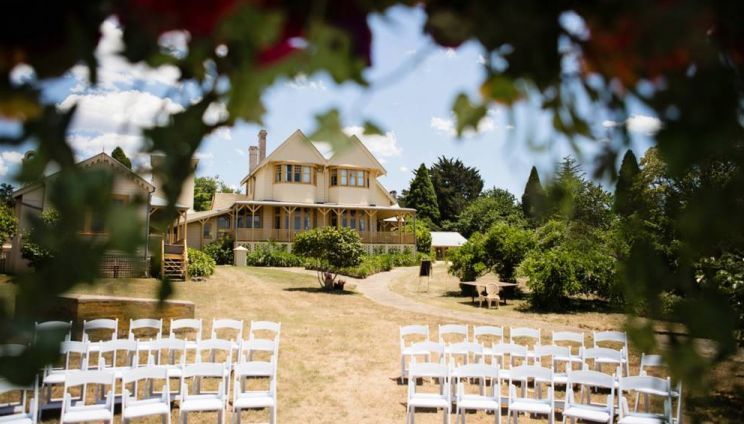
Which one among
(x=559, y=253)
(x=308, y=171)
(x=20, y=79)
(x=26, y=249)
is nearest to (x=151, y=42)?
(x=20, y=79)

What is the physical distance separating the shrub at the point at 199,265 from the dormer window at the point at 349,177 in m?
13.9

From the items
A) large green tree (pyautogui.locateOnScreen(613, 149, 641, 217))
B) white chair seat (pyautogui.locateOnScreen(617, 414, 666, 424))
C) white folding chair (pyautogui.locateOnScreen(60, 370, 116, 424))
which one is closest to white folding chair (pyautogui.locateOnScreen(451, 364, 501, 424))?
white chair seat (pyautogui.locateOnScreen(617, 414, 666, 424))

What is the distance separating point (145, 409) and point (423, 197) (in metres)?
59.4

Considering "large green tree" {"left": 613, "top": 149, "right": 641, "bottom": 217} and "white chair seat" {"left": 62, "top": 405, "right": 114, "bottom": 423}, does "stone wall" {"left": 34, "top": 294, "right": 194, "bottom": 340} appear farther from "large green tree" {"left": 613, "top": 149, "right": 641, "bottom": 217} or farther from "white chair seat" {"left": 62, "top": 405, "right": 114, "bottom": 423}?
"large green tree" {"left": 613, "top": 149, "right": 641, "bottom": 217}

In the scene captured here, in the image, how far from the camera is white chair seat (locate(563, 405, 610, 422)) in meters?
5.97

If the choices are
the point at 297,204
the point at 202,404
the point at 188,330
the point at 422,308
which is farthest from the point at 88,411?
the point at 297,204

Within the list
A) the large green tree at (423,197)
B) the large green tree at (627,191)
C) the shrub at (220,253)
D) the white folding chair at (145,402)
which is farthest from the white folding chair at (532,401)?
the large green tree at (423,197)

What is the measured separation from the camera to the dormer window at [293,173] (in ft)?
119

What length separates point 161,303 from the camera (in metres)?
0.72

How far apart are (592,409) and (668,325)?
6414 mm

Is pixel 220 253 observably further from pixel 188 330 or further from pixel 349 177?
pixel 188 330

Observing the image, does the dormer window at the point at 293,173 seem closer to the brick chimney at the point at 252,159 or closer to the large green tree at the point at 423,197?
the brick chimney at the point at 252,159

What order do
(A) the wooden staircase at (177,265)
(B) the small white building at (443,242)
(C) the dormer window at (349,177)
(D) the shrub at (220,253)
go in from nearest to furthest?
(A) the wooden staircase at (177,265), (D) the shrub at (220,253), (C) the dormer window at (349,177), (B) the small white building at (443,242)

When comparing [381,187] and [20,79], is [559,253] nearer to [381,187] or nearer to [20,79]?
[20,79]
